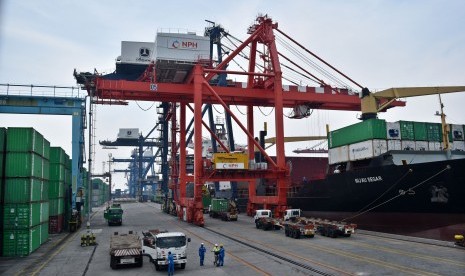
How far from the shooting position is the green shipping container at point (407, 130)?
114 ft

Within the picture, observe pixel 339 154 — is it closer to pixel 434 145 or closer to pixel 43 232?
pixel 434 145

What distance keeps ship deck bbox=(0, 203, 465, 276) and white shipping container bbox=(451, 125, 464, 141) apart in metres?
12.9

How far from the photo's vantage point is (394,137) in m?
34.6

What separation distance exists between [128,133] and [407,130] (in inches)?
4005

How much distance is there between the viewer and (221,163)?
141 feet

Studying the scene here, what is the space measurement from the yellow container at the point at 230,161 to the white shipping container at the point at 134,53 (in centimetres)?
3519

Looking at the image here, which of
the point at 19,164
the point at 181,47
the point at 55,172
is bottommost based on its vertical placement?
the point at 55,172

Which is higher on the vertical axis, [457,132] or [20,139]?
[457,132]

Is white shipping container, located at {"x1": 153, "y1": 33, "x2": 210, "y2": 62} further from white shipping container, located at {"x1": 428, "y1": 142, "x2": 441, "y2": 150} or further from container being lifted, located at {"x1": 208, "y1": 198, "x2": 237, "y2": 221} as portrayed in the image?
white shipping container, located at {"x1": 428, "y1": 142, "x2": 441, "y2": 150}

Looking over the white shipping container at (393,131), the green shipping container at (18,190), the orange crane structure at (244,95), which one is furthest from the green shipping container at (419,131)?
the green shipping container at (18,190)

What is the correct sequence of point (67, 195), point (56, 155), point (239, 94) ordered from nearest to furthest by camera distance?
point (56, 155) < point (67, 195) < point (239, 94)

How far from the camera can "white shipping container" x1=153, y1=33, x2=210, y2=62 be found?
148ft

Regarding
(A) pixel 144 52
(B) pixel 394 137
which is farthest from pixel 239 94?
(A) pixel 144 52

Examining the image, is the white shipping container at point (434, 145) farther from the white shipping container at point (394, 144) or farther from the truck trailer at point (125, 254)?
the truck trailer at point (125, 254)
